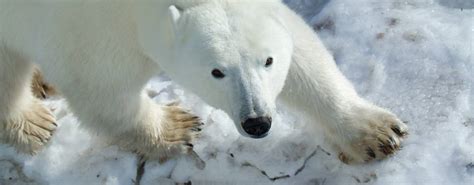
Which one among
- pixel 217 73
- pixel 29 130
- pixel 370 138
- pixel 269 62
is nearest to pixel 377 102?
pixel 370 138

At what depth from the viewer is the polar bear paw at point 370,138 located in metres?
3.28

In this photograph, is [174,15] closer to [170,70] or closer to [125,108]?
[170,70]

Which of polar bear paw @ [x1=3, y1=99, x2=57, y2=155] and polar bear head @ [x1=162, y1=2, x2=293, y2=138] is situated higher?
polar bear head @ [x1=162, y1=2, x2=293, y2=138]

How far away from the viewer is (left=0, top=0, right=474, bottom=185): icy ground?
10.8 feet

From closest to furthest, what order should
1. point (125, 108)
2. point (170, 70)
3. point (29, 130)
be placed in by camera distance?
point (170, 70) → point (125, 108) → point (29, 130)

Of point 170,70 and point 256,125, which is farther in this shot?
point 170,70

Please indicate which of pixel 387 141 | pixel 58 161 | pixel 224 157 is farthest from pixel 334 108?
pixel 58 161

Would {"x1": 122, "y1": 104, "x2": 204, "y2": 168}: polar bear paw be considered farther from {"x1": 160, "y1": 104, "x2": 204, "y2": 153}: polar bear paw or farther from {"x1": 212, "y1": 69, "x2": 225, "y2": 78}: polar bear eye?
{"x1": 212, "y1": 69, "x2": 225, "y2": 78}: polar bear eye

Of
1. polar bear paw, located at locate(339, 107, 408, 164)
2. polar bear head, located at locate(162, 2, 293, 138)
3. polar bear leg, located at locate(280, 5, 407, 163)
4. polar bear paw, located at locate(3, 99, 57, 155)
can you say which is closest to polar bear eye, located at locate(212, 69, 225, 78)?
polar bear head, located at locate(162, 2, 293, 138)

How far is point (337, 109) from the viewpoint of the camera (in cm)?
325

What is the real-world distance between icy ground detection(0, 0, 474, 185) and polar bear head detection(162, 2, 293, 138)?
85 cm

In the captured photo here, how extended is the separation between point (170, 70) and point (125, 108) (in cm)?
55

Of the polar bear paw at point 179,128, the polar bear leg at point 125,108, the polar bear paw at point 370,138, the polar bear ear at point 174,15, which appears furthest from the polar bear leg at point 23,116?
the polar bear paw at point 370,138

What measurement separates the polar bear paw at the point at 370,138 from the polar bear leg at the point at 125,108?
781 millimetres
